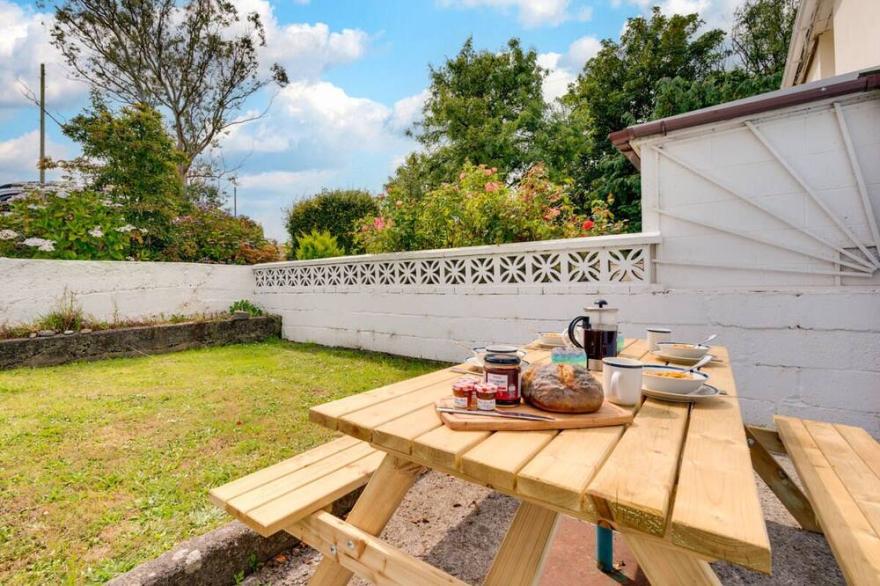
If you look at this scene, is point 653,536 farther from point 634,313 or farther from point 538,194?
point 538,194

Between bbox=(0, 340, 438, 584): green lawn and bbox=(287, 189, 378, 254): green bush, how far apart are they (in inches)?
193

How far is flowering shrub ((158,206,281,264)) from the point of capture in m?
6.58

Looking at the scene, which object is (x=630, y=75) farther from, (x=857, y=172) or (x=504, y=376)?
(x=504, y=376)

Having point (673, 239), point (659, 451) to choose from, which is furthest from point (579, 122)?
point (659, 451)

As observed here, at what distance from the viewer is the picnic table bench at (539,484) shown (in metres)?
0.64

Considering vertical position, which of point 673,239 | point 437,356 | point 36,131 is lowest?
point 437,356

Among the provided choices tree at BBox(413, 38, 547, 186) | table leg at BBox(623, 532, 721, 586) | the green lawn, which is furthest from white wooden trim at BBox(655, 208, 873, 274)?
tree at BBox(413, 38, 547, 186)

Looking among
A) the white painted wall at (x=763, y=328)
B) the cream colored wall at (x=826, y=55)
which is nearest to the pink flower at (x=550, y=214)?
the white painted wall at (x=763, y=328)

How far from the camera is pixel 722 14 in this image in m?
13.4

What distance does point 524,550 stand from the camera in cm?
97

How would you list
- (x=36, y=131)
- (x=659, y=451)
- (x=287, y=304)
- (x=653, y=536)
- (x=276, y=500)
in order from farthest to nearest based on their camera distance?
1. (x=36, y=131)
2. (x=287, y=304)
3. (x=276, y=500)
4. (x=659, y=451)
5. (x=653, y=536)

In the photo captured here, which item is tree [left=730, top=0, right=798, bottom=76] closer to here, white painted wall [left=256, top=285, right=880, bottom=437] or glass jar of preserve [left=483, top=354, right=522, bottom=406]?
white painted wall [left=256, top=285, right=880, bottom=437]

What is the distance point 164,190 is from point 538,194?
232 inches

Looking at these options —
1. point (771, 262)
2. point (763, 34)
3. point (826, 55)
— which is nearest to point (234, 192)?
point (826, 55)
